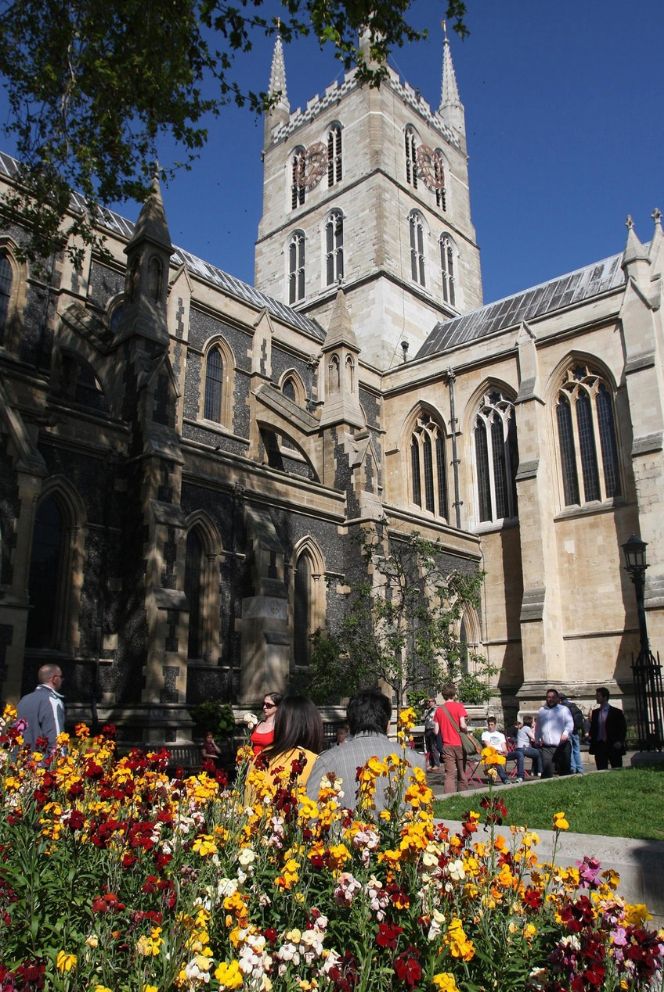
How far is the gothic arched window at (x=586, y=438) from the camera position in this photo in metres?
22.8

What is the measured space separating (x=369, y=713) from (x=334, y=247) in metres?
34.0

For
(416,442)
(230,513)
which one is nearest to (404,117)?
(416,442)

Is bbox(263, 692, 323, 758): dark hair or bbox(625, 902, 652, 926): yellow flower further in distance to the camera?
bbox(263, 692, 323, 758): dark hair

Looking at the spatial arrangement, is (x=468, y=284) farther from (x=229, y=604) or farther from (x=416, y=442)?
(x=229, y=604)

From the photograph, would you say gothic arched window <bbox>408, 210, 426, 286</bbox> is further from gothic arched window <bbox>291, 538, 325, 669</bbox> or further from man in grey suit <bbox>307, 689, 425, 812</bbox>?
man in grey suit <bbox>307, 689, 425, 812</bbox>

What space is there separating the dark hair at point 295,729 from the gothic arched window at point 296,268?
3369cm

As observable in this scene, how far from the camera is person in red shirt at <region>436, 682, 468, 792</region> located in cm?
1095

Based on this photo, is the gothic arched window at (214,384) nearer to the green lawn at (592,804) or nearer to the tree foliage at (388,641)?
the tree foliage at (388,641)

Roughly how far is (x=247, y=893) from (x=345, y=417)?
17403 millimetres

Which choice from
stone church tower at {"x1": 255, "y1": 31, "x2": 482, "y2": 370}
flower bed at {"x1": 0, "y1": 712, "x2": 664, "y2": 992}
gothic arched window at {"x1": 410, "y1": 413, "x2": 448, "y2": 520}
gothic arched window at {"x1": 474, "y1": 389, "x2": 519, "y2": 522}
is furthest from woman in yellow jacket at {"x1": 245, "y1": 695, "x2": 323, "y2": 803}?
stone church tower at {"x1": 255, "y1": 31, "x2": 482, "y2": 370}

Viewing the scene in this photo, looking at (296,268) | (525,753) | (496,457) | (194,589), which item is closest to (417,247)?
(296,268)

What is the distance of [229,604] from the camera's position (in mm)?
15820

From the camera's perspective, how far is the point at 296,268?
37.4 meters

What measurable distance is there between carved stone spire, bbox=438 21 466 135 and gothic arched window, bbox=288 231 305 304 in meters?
12.2
